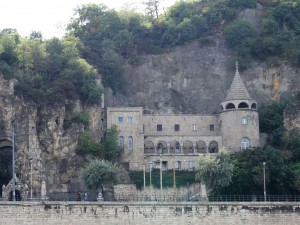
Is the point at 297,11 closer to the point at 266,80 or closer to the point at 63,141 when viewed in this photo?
the point at 266,80

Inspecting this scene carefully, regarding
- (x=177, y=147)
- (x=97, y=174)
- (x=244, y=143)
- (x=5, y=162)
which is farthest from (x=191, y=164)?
Result: (x=5, y=162)

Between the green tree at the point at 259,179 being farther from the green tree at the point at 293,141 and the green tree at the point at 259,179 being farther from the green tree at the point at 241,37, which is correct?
the green tree at the point at 241,37

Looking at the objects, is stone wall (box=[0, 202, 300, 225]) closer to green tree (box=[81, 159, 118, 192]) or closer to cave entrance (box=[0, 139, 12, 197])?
green tree (box=[81, 159, 118, 192])

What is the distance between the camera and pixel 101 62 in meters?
96.5

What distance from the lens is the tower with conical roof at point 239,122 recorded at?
8912 cm

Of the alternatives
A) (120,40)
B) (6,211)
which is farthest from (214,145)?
(6,211)

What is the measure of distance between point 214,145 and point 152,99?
11461 millimetres

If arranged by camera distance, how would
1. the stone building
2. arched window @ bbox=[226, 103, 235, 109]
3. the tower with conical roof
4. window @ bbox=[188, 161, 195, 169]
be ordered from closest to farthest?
window @ bbox=[188, 161, 195, 169], the stone building, the tower with conical roof, arched window @ bbox=[226, 103, 235, 109]

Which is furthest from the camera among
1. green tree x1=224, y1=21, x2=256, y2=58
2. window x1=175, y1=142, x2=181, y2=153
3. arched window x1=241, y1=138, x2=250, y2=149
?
green tree x1=224, y1=21, x2=256, y2=58

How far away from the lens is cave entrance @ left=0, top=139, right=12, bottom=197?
82.3 m

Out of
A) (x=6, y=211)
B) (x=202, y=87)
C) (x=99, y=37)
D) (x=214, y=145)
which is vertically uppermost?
(x=99, y=37)

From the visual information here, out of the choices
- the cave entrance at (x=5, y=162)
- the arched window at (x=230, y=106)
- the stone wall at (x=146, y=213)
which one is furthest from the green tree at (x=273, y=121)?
the cave entrance at (x=5, y=162)

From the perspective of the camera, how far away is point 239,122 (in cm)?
8944

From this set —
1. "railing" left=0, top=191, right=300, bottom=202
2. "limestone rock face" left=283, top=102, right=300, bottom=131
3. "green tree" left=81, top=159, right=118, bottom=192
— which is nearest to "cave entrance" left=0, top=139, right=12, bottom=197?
"railing" left=0, top=191, right=300, bottom=202
